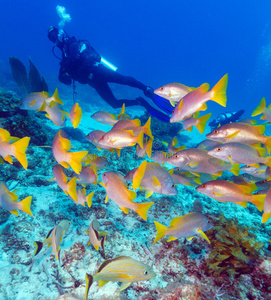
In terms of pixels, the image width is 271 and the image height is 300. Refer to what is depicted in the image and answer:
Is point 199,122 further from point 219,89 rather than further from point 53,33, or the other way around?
point 53,33

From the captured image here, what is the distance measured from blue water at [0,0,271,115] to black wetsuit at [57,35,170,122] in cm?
10148

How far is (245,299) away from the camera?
6.55 feet

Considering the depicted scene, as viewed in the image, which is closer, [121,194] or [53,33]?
[121,194]

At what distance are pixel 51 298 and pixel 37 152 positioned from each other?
12.5 feet

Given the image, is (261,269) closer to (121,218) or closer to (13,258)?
(121,218)

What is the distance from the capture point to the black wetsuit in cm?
721

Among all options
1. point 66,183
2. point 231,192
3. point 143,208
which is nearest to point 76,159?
point 66,183

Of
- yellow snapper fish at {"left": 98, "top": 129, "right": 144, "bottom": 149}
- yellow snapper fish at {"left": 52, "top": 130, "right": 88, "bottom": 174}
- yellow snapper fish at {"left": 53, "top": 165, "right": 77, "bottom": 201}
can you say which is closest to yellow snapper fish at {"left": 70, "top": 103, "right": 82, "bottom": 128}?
yellow snapper fish at {"left": 52, "top": 130, "right": 88, "bottom": 174}

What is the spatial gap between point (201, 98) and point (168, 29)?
537 ft

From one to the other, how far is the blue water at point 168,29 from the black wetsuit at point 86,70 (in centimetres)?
10148

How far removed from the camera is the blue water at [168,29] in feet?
349

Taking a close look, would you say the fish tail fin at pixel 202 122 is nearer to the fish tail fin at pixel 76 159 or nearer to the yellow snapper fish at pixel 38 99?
the fish tail fin at pixel 76 159

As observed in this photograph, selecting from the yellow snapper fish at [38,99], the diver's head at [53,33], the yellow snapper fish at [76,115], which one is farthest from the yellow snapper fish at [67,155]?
the diver's head at [53,33]

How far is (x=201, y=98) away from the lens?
2.27 m
